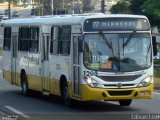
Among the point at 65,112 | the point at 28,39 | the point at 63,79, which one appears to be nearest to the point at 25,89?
the point at 28,39

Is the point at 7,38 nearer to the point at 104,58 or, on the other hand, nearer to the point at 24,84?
the point at 24,84

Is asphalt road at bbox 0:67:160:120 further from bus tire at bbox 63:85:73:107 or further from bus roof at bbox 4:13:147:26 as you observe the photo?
bus roof at bbox 4:13:147:26

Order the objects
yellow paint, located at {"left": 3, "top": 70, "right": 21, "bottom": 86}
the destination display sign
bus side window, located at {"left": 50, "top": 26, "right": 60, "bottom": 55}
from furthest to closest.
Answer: yellow paint, located at {"left": 3, "top": 70, "right": 21, "bottom": 86} < bus side window, located at {"left": 50, "top": 26, "right": 60, "bottom": 55} < the destination display sign

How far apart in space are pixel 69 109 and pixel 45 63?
316cm

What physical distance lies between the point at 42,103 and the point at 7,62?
576 centimetres

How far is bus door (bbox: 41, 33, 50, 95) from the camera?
72.0 feet

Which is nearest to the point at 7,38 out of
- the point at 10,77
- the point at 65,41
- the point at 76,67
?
the point at 10,77

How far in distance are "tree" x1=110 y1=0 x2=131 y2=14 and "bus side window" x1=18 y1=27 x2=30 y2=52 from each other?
1065 inches

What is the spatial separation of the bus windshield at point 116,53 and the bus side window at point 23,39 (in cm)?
605

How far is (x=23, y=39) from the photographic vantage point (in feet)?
81.8

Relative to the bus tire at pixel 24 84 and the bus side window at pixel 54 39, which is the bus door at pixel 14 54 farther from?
the bus side window at pixel 54 39

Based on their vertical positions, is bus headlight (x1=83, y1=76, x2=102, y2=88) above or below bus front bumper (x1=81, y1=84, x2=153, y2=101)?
above

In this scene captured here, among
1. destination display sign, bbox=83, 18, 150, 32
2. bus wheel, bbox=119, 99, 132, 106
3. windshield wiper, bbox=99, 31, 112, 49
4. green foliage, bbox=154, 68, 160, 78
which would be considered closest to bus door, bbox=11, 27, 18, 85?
bus wheel, bbox=119, 99, 132, 106

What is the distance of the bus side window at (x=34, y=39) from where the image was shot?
76.1ft
